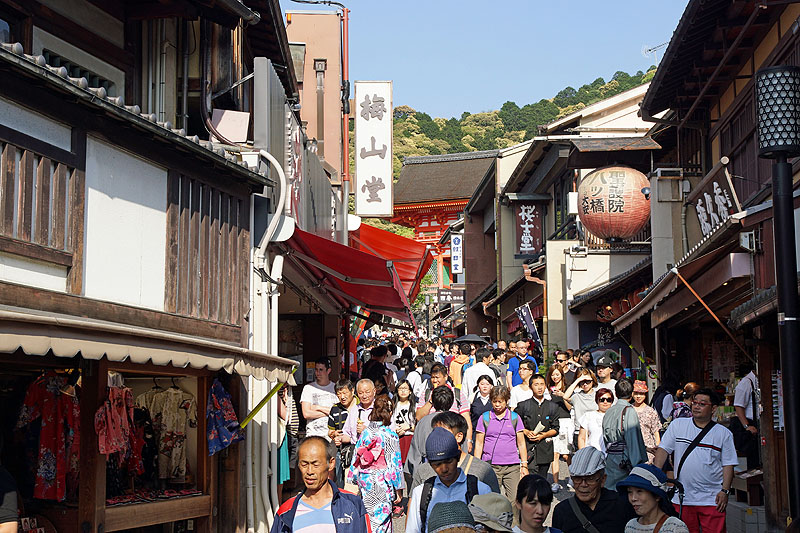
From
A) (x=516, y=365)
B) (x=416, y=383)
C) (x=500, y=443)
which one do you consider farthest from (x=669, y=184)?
(x=500, y=443)

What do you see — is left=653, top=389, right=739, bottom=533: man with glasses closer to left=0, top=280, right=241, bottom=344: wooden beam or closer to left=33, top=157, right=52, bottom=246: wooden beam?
left=0, top=280, right=241, bottom=344: wooden beam

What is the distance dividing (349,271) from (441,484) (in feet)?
21.7

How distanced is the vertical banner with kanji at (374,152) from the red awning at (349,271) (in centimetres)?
835

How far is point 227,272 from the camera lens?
9891mm

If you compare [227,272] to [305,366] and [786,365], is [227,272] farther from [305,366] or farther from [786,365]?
[305,366]

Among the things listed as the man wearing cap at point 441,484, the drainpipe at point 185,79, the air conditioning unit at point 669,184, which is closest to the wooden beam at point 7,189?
the man wearing cap at point 441,484

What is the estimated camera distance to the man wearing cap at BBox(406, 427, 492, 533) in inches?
252

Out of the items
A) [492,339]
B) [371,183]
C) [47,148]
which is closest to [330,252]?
[47,148]

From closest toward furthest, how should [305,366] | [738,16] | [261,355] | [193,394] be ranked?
[261,355] < [193,394] < [738,16] < [305,366]

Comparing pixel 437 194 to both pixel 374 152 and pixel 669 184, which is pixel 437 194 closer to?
pixel 374 152

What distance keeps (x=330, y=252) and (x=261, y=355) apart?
3.70 m

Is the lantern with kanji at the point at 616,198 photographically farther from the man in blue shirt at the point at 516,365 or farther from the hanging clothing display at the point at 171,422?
the hanging clothing display at the point at 171,422

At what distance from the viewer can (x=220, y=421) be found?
9500 mm

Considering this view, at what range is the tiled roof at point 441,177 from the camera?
56250 millimetres
